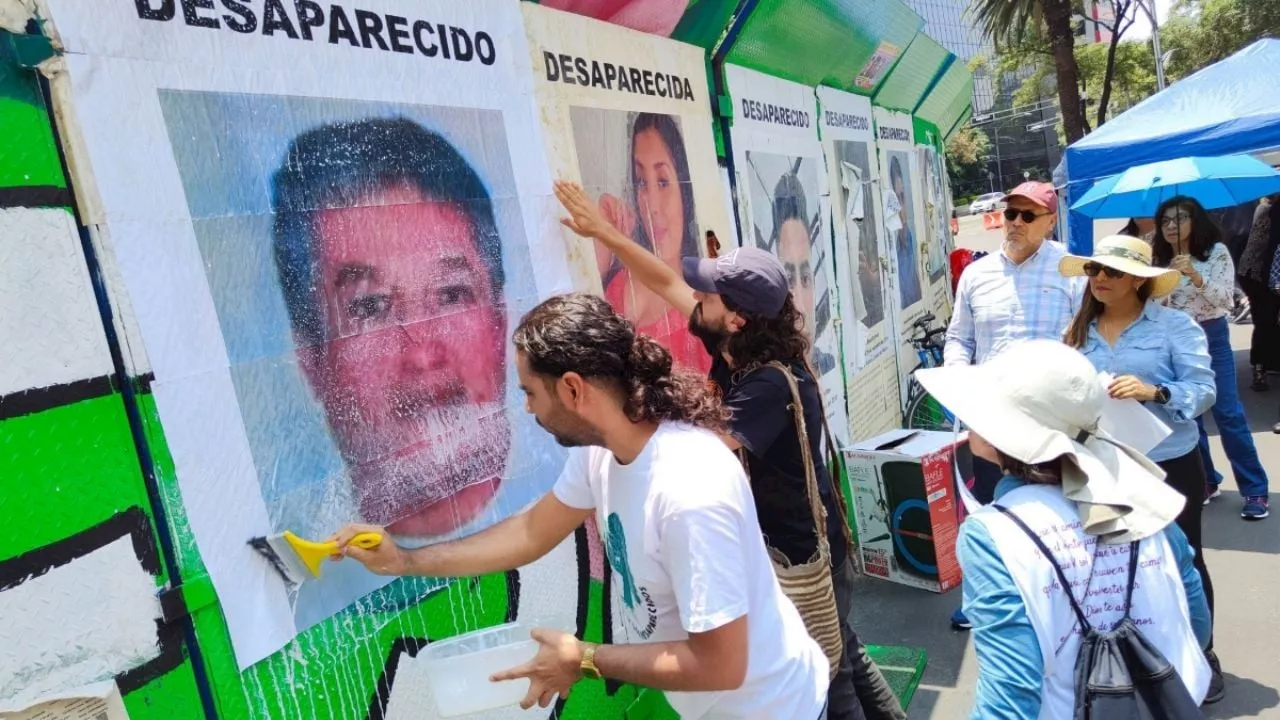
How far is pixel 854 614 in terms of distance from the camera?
474cm

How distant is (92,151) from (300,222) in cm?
47

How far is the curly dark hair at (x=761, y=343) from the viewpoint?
2.54 meters

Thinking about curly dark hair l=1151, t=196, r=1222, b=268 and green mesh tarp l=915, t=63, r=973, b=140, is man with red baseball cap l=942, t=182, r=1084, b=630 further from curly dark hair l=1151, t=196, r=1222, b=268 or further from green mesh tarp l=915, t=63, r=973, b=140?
green mesh tarp l=915, t=63, r=973, b=140

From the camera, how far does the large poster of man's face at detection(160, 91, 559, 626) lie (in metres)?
1.84

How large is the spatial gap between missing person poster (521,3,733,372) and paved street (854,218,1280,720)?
176 cm

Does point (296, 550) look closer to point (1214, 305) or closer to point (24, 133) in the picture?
point (24, 133)

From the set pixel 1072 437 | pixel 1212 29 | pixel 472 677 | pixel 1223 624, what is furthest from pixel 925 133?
pixel 1212 29

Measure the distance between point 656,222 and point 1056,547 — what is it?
7.65 feet

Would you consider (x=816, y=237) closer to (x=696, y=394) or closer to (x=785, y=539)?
(x=785, y=539)

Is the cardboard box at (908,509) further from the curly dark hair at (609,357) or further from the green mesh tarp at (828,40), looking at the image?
the curly dark hair at (609,357)

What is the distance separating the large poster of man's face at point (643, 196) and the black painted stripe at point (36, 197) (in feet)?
5.83

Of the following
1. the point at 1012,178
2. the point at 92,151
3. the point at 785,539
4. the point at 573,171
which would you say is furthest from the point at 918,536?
the point at 1012,178

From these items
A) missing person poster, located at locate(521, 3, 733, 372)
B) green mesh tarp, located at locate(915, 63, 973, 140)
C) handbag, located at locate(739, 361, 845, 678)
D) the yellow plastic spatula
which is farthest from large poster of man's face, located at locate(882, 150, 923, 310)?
the yellow plastic spatula

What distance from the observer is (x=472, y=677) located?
209 centimetres
